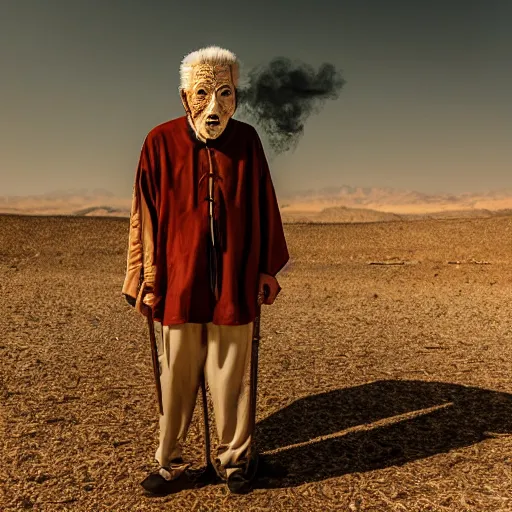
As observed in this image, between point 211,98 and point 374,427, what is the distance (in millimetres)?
3124

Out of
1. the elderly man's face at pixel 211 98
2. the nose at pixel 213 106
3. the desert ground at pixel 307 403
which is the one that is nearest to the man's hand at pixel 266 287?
the desert ground at pixel 307 403

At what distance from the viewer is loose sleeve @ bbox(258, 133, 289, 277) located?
13.3 ft

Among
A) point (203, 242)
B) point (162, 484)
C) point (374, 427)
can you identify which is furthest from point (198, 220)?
point (374, 427)

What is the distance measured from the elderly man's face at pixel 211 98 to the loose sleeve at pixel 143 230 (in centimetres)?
36

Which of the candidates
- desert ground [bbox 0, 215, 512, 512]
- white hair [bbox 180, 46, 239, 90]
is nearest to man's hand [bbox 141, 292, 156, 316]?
desert ground [bbox 0, 215, 512, 512]

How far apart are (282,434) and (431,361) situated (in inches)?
121

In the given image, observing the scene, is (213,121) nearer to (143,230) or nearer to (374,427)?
(143,230)

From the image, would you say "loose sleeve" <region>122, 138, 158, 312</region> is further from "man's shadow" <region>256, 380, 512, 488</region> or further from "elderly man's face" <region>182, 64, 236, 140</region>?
"man's shadow" <region>256, 380, 512, 488</region>

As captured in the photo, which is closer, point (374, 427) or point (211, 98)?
point (211, 98)

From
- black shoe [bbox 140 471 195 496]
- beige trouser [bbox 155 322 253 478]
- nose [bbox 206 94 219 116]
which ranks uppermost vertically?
nose [bbox 206 94 219 116]

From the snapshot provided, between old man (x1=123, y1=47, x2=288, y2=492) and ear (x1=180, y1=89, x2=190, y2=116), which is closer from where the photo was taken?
old man (x1=123, y1=47, x2=288, y2=492)

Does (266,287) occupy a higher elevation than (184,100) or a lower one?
lower

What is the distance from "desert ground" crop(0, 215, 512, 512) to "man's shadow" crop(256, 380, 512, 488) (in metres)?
0.02

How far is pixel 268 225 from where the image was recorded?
13.3 feet
